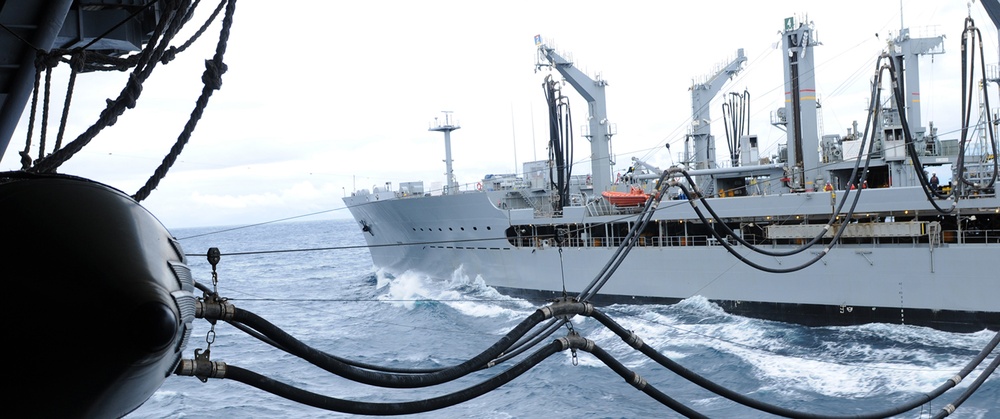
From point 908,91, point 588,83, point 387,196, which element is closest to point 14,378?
point 908,91

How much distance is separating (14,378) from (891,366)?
17.0 meters

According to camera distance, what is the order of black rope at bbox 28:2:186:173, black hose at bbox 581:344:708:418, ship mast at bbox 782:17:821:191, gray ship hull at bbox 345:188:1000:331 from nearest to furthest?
black hose at bbox 581:344:708:418 < black rope at bbox 28:2:186:173 < gray ship hull at bbox 345:188:1000:331 < ship mast at bbox 782:17:821:191

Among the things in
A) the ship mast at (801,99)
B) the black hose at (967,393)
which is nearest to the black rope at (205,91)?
the black hose at (967,393)

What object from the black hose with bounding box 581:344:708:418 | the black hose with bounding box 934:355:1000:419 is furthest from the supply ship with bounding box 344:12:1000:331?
the black hose with bounding box 581:344:708:418

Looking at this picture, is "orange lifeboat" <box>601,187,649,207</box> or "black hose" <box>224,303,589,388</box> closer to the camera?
"black hose" <box>224,303,589,388</box>

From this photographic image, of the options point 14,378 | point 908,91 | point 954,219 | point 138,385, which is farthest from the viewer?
point 908,91

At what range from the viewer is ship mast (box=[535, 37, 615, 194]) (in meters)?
28.4

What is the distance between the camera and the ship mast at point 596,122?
28.4 metres

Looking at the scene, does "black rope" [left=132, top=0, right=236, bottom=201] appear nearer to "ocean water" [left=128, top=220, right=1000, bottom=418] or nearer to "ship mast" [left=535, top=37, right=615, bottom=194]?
"ocean water" [left=128, top=220, right=1000, bottom=418]

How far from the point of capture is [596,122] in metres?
28.6

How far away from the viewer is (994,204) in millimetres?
17062

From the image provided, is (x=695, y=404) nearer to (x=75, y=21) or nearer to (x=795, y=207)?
(x=795, y=207)

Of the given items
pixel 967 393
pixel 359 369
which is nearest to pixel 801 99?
pixel 967 393

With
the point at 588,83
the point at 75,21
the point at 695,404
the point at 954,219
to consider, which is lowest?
the point at 695,404
